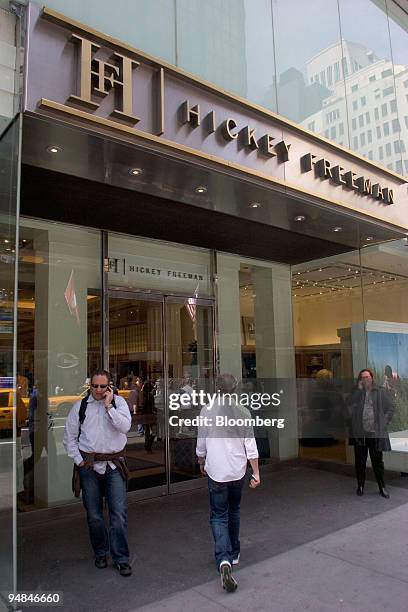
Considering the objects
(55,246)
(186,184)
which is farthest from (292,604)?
(55,246)

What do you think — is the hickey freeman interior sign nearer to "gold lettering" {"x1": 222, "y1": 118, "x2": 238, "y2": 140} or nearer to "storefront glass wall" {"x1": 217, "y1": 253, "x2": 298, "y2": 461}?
"gold lettering" {"x1": 222, "y1": 118, "x2": 238, "y2": 140}

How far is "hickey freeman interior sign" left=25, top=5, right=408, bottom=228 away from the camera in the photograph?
12.4ft

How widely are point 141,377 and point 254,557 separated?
3142 millimetres

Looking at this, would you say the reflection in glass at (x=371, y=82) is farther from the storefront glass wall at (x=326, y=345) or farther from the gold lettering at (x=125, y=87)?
the gold lettering at (x=125, y=87)

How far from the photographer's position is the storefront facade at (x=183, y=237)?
3961mm

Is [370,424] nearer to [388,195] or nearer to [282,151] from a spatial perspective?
[388,195]

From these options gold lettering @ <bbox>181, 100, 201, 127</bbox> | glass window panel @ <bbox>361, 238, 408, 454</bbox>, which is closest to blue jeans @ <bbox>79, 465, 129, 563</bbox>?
gold lettering @ <bbox>181, 100, 201, 127</bbox>

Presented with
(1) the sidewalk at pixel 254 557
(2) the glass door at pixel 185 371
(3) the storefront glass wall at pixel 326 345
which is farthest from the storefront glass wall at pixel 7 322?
(3) the storefront glass wall at pixel 326 345

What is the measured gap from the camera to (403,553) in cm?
449

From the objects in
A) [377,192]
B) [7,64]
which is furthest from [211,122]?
[377,192]

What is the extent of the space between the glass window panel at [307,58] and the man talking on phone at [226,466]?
3.62 meters

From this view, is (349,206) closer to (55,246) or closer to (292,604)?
(55,246)

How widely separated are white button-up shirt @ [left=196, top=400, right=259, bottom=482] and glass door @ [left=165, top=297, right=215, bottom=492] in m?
3.05

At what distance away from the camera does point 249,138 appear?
5059 mm
